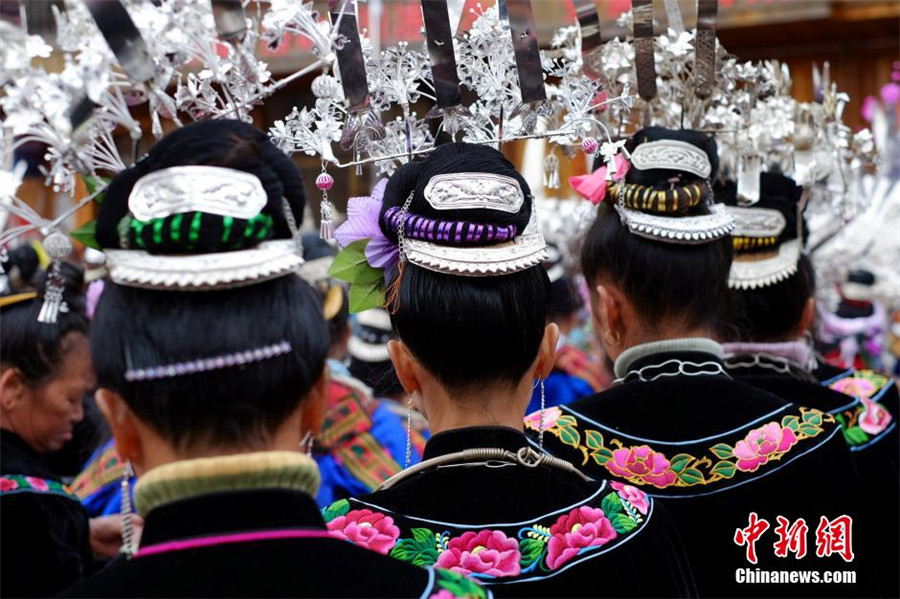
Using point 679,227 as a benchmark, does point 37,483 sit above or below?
below

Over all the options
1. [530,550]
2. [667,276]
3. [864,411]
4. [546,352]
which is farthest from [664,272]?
[864,411]

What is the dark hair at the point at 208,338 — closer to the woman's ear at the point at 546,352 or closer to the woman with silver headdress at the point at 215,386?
the woman with silver headdress at the point at 215,386

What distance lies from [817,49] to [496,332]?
9.21 metres

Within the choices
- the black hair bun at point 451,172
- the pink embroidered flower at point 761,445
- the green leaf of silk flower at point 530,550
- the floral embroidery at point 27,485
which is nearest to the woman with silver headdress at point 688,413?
the pink embroidered flower at point 761,445

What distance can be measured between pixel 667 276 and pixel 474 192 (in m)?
0.86

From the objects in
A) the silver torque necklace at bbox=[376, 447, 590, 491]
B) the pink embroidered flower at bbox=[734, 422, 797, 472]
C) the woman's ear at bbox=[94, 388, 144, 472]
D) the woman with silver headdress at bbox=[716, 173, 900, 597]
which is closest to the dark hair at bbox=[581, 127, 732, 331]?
the pink embroidered flower at bbox=[734, 422, 797, 472]

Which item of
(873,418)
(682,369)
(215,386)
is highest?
(215,386)

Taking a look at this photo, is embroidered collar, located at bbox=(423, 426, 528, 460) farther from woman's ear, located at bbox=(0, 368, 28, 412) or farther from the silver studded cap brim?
woman's ear, located at bbox=(0, 368, 28, 412)

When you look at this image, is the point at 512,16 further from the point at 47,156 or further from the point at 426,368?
the point at 47,156

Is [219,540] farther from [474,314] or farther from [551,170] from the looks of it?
[551,170]

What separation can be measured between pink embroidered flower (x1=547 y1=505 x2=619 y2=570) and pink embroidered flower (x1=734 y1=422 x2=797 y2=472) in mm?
701

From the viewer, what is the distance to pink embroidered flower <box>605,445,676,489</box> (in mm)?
2406

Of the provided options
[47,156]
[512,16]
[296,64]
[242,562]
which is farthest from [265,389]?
[296,64]

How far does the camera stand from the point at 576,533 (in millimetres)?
1795
